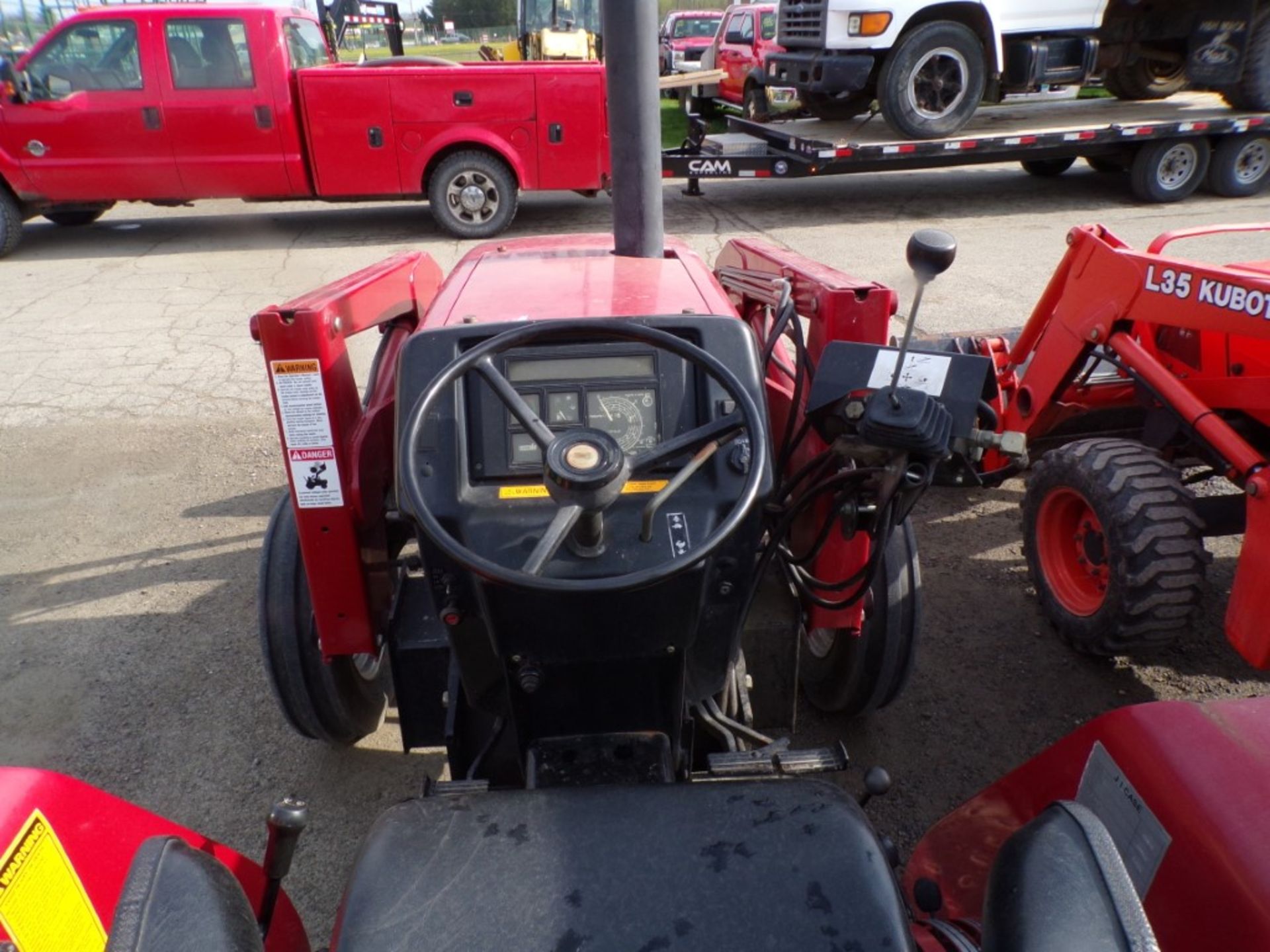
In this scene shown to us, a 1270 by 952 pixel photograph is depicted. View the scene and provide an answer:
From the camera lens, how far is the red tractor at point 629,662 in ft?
4.04

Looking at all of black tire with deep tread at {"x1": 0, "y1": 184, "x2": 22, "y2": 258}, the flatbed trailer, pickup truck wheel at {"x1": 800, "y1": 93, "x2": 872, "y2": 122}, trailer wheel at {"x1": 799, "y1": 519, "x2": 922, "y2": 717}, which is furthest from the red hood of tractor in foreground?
pickup truck wheel at {"x1": 800, "y1": 93, "x2": 872, "y2": 122}

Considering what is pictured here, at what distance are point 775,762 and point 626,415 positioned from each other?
77 centimetres

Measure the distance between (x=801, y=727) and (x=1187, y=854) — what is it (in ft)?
4.77

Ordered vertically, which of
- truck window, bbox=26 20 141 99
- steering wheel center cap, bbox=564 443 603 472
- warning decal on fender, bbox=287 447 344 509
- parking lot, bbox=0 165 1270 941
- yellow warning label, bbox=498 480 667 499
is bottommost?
parking lot, bbox=0 165 1270 941

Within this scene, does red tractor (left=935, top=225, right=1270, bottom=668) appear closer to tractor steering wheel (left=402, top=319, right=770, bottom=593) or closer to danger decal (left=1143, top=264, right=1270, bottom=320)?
danger decal (left=1143, top=264, right=1270, bottom=320)

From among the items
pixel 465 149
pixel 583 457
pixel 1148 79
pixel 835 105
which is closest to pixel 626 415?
pixel 583 457

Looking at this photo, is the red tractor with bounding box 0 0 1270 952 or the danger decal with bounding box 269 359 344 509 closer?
the red tractor with bounding box 0 0 1270 952

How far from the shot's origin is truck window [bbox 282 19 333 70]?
7.93m

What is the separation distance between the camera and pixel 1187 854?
4.52 ft

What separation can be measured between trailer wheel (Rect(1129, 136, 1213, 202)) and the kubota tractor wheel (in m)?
7.60

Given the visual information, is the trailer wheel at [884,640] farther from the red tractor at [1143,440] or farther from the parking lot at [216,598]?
the red tractor at [1143,440]

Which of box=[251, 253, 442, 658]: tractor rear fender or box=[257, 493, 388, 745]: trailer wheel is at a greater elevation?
box=[251, 253, 442, 658]: tractor rear fender

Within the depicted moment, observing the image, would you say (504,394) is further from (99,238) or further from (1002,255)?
(99,238)

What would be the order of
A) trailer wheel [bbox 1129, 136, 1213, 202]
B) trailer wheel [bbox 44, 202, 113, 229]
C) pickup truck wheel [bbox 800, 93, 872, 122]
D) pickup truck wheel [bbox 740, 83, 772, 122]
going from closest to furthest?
1. trailer wheel [bbox 1129, 136, 1213, 202]
2. trailer wheel [bbox 44, 202, 113, 229]
3. pickup truck wheel [bbox 800, 93, 872, 122]
4. pickup truck wheel [bbox 740, 83, 772, 122]
